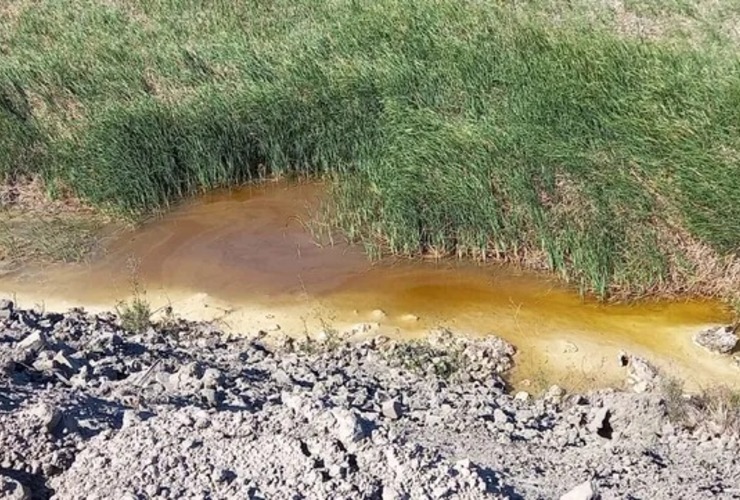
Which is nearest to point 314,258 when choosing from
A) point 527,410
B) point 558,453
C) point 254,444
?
point 527,410

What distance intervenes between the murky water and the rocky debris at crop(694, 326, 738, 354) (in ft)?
0.23

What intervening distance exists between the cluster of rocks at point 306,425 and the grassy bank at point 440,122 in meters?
1.62

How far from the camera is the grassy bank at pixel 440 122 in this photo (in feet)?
25.8

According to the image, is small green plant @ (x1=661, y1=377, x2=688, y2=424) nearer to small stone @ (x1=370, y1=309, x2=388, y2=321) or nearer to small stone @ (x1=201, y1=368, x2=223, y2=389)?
small stone @ (x1=370, y1=309, x2=388, y2=321)

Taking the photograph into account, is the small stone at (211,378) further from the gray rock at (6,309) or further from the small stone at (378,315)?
the small stone at (378,315)

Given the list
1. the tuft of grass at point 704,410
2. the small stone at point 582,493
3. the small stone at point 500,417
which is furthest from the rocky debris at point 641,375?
the small stone at point 582,493

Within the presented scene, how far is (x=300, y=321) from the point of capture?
7543mm

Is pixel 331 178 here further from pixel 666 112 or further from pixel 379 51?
pixel 666 112

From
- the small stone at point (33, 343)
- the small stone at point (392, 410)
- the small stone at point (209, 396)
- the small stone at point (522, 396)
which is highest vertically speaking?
the small stone at point (33, 343)

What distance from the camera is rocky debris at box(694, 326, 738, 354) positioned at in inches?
272

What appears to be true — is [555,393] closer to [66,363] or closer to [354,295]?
[354,295]

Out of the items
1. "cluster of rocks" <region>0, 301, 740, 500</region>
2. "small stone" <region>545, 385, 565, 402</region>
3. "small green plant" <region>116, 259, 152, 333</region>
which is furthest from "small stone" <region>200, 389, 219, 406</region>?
"small stone" <region>545, 385, 565, 402</region>

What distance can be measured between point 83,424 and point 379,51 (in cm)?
684

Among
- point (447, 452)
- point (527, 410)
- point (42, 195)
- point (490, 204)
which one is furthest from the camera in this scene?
point (42, 195)
